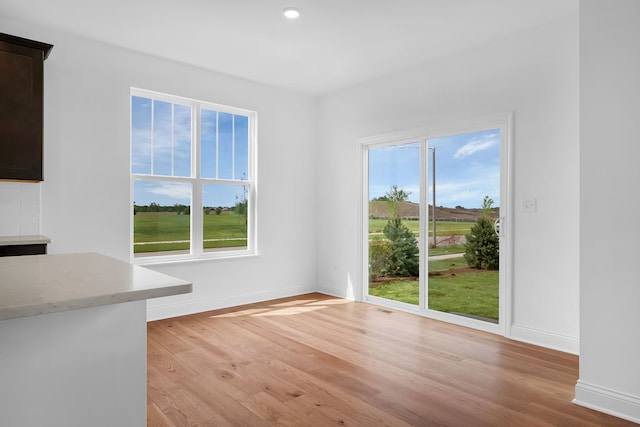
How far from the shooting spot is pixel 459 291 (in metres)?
4.23

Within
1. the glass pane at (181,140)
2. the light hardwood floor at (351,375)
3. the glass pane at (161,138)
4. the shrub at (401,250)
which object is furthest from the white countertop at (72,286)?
the shrub at (401,250)

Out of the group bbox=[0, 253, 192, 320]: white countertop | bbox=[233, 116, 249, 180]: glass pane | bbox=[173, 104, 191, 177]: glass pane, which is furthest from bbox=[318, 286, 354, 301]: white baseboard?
bbox=[0, 253, 192, 320]: white countertop

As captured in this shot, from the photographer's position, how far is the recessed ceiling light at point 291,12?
3.23m

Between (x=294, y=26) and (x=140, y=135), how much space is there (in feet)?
6.68

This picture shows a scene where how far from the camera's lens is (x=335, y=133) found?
5.48m

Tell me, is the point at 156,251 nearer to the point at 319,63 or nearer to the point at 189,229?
the point at 189,229

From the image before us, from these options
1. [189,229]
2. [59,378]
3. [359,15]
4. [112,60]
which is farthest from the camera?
[189,229]

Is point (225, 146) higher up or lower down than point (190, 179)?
higher up

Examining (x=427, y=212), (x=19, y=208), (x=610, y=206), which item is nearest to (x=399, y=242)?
(x=427, y=212)

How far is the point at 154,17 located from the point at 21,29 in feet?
4.01

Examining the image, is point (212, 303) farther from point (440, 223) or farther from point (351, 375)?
point (440, 223)

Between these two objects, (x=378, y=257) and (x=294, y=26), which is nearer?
(x=294, y=26)

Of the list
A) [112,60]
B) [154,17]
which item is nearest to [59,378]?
[154,17]

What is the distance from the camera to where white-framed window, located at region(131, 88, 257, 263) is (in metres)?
4.34
